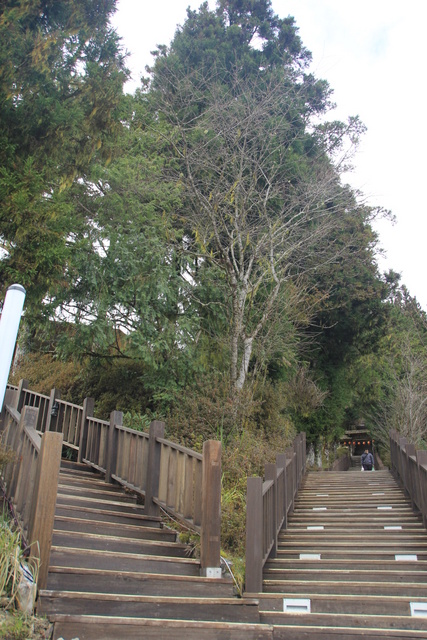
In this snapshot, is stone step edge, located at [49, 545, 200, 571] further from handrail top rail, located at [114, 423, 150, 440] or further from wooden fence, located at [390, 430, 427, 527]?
wooden fence, located at [390, 430, 427, 527]

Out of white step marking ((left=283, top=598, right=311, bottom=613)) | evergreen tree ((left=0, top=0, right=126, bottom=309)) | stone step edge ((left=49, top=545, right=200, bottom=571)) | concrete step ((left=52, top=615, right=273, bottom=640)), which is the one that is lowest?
white step marking ((left=283, top=598, right=311, bottom=613))

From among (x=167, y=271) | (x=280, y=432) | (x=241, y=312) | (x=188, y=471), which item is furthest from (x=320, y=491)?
(x=188, y=471)

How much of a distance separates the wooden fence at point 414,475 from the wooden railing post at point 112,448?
448cm

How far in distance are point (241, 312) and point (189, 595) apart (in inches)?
358

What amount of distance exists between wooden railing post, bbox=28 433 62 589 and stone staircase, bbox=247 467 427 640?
6.62ft

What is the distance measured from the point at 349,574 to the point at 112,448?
350 centimetres

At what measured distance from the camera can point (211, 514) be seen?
4.86m

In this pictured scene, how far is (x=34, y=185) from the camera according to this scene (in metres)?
6.69

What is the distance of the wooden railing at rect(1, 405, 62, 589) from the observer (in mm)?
3809

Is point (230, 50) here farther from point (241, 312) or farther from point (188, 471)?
point (188, 471)

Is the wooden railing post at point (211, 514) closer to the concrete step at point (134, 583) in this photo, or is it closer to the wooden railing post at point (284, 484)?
the concrete step at point (134, 583)

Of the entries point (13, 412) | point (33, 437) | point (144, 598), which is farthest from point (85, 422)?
point (144, 598)

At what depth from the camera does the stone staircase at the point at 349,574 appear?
14.9 feet

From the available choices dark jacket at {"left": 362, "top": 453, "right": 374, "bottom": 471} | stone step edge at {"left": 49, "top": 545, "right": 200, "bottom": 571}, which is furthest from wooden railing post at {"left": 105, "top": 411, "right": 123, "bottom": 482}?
dark jacket at {"left": 362, "top": 453, "right": 374, "bottom": 471}
